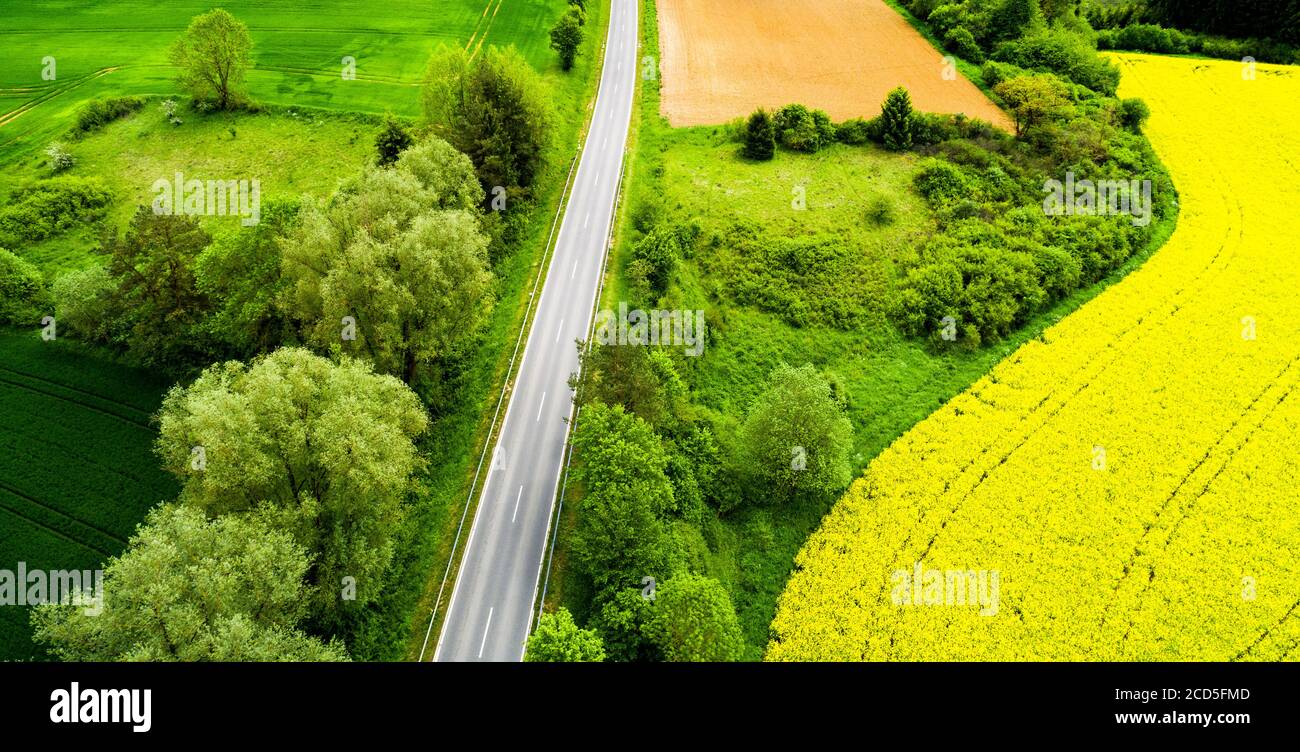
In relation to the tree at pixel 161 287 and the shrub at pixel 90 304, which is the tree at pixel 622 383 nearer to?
the tree at pixel 161 287

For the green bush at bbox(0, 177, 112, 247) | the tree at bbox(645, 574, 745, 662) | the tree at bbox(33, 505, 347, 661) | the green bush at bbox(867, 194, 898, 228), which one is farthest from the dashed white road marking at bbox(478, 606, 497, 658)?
the green bush at bbox(0, 177, 112, 247)

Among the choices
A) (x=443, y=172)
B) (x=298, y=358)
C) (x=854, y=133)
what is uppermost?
(x=854, y=133)

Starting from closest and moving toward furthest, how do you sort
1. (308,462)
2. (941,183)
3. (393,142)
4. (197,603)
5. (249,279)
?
(197,603)
(308,462)
(249,279)
(393,142)
(941,183)

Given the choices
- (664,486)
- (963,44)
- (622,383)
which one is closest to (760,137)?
(622,383)

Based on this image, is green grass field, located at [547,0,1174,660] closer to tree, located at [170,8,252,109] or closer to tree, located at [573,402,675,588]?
tree, located at [573,402,675,588]

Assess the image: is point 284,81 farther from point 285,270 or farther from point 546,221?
point 285,270

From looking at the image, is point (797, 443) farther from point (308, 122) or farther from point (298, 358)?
point (308, 122)

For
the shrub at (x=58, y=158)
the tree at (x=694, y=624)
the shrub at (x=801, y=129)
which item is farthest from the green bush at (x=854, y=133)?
the shrub at (x=58, y=158)
